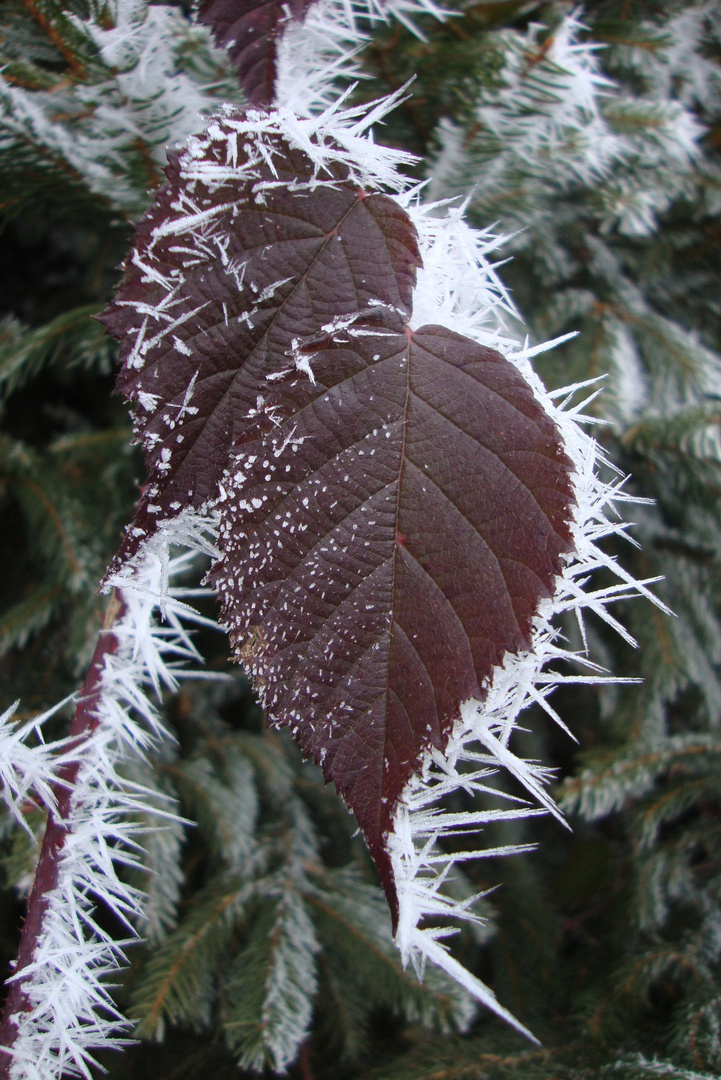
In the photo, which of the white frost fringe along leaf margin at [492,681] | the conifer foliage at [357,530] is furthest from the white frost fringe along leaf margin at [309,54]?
the white frost fringe along leaf margin at [492,681]

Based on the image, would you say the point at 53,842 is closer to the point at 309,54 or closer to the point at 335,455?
the point at 335,455

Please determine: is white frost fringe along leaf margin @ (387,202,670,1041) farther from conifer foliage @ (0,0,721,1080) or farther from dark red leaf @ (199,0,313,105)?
dark red leaf @ (199,0,313,105)

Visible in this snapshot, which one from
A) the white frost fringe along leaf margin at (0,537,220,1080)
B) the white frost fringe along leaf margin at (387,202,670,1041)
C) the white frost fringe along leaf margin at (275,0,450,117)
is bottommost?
the white frost fringe along leaf margin at (0,537,220,1080)

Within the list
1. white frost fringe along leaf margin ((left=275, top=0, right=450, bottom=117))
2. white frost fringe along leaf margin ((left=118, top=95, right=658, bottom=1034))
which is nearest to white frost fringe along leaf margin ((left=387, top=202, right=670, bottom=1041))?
white frost fringe along leaf margin ((left=118, top=95, right=658, bottom=1034))

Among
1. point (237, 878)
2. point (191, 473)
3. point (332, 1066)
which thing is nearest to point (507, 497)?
point (191, 473)

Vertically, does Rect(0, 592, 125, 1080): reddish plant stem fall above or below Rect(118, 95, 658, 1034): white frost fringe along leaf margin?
below

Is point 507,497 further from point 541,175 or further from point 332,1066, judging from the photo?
point 332,1066

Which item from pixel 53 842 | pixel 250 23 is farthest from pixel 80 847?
pixel 250 23
